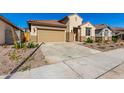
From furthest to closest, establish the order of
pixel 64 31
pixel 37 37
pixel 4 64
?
pixel 64 31 < pixel 37 37 < pixel 4 64

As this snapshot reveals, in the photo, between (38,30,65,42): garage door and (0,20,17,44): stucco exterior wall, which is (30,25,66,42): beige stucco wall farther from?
(0,20,17,44): stucco exterior wall

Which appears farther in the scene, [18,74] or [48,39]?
[48,39]

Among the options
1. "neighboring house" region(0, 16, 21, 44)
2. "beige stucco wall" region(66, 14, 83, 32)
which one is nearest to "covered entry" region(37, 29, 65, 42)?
"beige stucco wall" region(66, 14, 83, 32)

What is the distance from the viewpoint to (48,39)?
64.1 ft

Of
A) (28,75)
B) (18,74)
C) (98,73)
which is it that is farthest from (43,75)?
(98,73)

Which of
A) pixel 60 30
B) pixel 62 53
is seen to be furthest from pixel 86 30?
pixel 62 53

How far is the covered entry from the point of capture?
19.0 metres

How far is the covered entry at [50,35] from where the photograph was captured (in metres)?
19.0

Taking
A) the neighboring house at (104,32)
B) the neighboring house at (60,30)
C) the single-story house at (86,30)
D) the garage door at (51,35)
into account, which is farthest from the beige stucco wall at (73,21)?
the neighboring house at (104,32)

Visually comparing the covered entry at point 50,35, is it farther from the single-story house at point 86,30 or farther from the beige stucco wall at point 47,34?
the single-story house at point 86,30

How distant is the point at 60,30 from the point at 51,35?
2104 millimetres

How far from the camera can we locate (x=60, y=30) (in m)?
21.4
